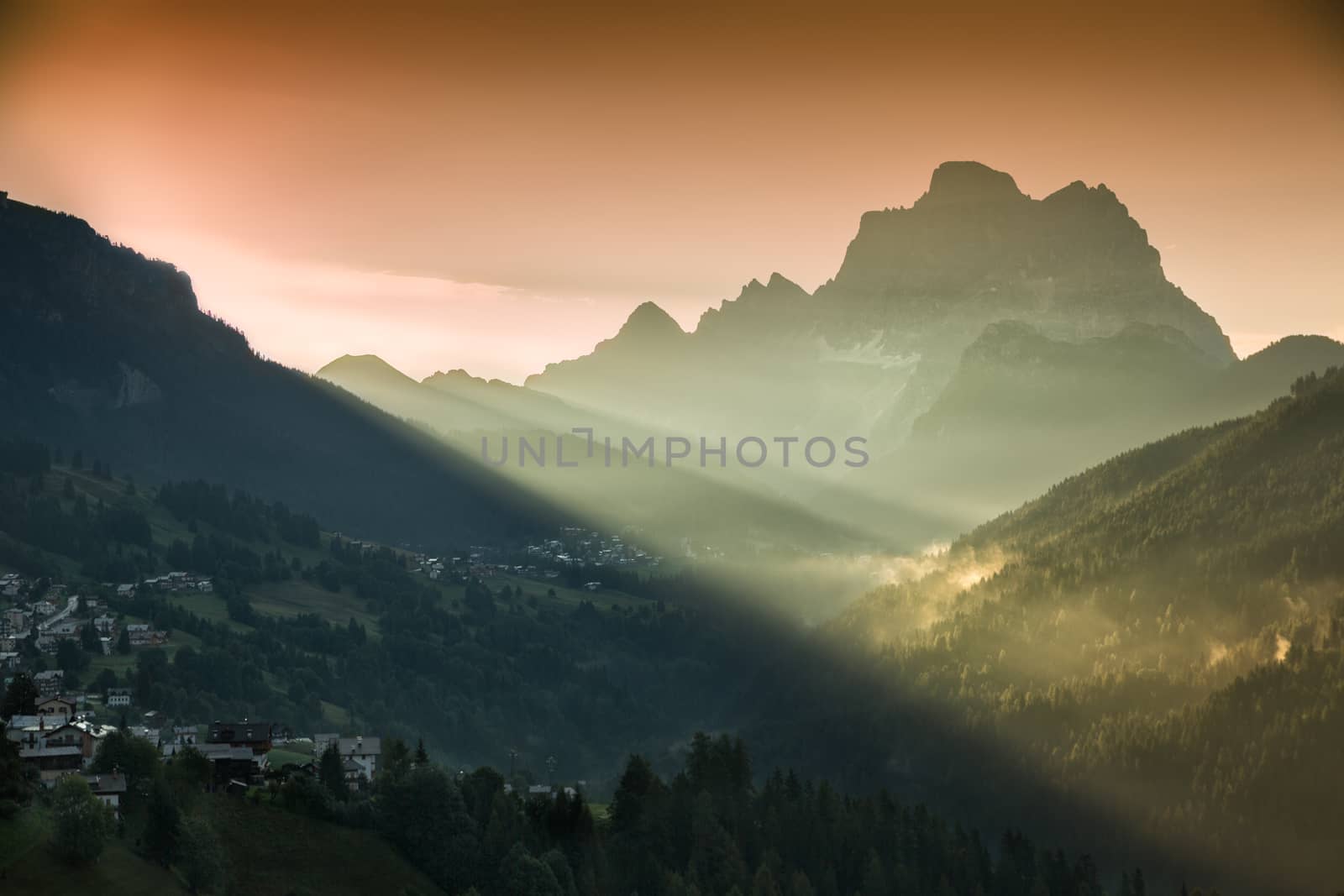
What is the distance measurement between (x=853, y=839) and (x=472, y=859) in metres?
39.0

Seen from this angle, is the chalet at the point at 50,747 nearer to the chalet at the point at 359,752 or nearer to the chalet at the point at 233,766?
the chalet at the point at 233,766

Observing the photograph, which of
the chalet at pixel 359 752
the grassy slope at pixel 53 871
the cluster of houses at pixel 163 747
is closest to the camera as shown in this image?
the grassy slope at pixel 53 871

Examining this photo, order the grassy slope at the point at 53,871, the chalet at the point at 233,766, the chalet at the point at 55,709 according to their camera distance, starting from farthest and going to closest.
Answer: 1. the chalet at the point at 55,709
2. the chalet at the point at 233,766
3. the grassy slope at the point at 53,871

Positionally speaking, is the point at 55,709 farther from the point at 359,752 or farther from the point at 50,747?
the point at 359,752

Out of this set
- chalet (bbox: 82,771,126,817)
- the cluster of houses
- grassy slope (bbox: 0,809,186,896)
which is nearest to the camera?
grassy slope (bbox: 0,809,186,896)

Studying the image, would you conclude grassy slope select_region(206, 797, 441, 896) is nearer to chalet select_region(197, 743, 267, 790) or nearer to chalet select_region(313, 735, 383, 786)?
chalet select_region(197, 743, 267, 790)

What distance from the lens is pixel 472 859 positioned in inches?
→ 4953

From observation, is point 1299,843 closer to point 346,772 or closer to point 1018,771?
point 1018,771

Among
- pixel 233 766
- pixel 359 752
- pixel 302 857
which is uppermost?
pixel 233 766

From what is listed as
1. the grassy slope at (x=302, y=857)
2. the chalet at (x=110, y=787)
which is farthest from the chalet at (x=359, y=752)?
the chalet at (x=110, y=787)

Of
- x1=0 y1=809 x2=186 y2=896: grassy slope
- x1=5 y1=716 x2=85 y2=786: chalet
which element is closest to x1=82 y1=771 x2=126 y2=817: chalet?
x1=5 y1=716 x2=85 y2=786: chalet

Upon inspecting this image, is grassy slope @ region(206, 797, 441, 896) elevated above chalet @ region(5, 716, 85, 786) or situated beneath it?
situated beneath

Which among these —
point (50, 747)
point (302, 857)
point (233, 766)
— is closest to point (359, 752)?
point (233, 766)

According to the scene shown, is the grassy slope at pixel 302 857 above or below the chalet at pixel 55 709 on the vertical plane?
below
